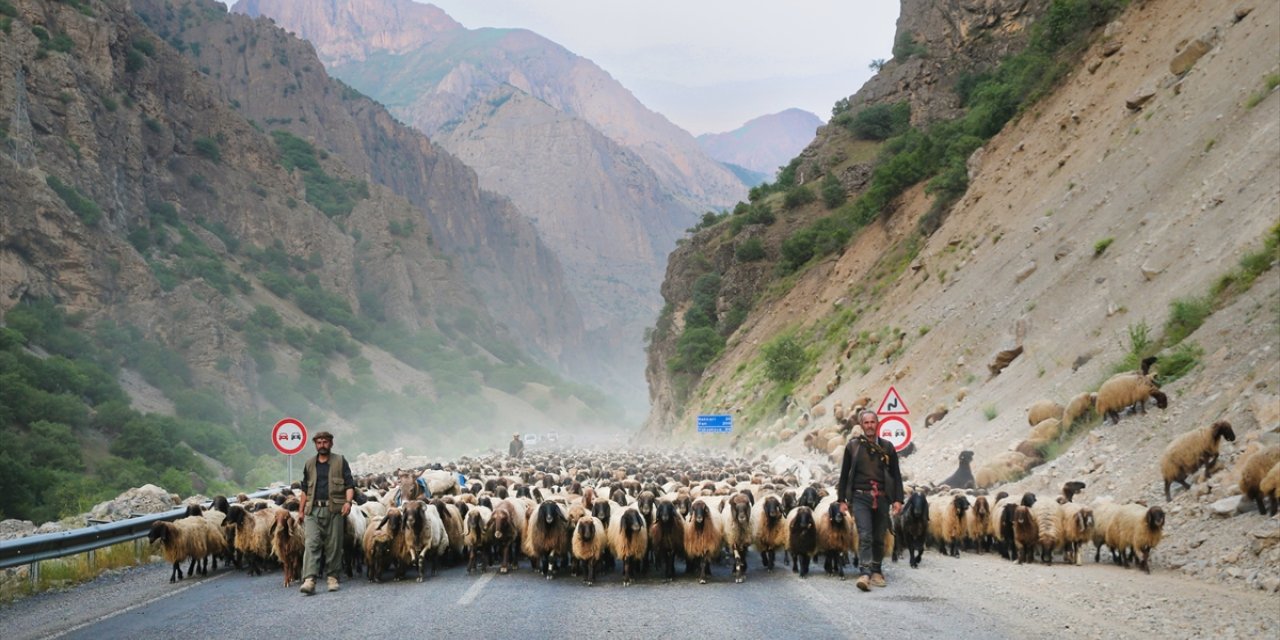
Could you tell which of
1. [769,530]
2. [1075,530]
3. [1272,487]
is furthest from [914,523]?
[1272,487]

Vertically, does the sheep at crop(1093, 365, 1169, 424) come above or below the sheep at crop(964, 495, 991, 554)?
above

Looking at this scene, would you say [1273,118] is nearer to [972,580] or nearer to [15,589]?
[972,580]

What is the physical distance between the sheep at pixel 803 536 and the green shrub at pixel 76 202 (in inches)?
2771

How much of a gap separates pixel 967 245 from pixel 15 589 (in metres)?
35.4

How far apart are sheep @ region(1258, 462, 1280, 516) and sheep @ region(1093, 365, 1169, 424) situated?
5.60 m

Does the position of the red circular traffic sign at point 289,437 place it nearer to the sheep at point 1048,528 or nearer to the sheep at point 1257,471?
the sheep at point 1048,528

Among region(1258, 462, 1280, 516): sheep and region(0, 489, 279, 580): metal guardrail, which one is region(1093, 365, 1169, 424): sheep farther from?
region(0, 489, 279, 580): metal guardrail

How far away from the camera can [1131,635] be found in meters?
8.88

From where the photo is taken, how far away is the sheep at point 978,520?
1512 cm

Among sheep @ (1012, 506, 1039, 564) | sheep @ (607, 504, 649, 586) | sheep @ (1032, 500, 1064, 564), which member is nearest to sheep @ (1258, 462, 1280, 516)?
sheep @ (1032, 500, 1064, 564)

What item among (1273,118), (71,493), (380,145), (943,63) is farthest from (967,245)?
(380,145)

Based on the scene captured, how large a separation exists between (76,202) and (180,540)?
67.0 m

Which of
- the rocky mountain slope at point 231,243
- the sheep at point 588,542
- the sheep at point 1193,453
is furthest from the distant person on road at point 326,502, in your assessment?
the rocky mountain slope at point 231,243

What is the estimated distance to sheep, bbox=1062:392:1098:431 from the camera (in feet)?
65.5
